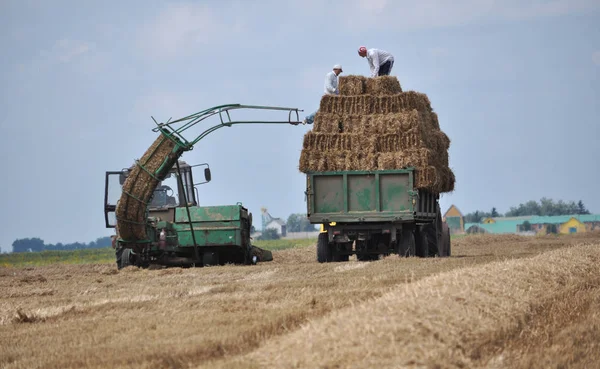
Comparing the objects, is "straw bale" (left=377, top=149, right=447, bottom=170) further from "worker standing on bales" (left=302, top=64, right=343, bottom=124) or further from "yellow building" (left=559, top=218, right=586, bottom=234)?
"yellow building" (left=559, top=218, right=586, bottom=234)

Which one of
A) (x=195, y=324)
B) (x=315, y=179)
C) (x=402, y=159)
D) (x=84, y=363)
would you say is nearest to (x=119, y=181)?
(x=315, y=179)

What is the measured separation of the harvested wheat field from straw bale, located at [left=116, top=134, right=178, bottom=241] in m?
6.16

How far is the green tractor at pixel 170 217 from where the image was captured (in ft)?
74.9

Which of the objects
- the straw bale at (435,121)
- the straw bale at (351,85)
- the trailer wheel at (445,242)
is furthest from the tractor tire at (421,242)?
the straw bale at (351,85)

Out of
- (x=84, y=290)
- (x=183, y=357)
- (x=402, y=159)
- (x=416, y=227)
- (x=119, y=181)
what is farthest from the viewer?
(x=119, y=181)

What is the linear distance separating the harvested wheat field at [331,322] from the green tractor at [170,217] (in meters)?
6.33

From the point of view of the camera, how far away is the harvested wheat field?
28.3 ft

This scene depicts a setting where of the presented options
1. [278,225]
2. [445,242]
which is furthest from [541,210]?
[445,242]

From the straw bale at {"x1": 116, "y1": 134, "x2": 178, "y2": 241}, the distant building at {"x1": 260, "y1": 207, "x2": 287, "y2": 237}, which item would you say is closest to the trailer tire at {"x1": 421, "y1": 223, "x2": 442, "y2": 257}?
the straw bale at {"x1": 116, "y1": 134, "x2": 178, "y2": 241}

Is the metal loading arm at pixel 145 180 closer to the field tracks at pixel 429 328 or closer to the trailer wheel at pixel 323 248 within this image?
the trailer wheel at pixel 323 248

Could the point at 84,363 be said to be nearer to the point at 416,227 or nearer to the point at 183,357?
the point at 183,357

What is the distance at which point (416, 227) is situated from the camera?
75.3ft

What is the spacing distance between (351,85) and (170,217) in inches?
241

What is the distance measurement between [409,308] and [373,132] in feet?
40.3
